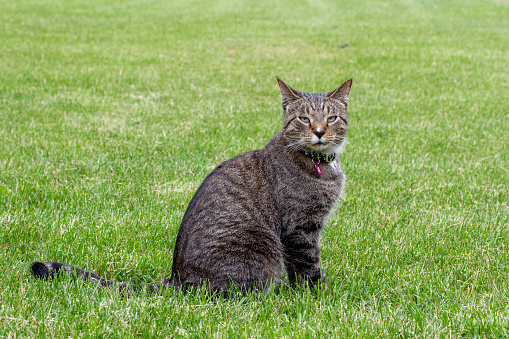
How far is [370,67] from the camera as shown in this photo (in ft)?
39.4

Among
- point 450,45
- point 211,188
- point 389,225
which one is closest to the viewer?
point 211,188

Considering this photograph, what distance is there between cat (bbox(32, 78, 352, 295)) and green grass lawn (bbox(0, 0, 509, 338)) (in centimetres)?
20

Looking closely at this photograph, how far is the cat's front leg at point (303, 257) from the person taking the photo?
368 centimetres

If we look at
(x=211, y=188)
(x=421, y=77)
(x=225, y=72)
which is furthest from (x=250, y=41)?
(x=211, y=188)

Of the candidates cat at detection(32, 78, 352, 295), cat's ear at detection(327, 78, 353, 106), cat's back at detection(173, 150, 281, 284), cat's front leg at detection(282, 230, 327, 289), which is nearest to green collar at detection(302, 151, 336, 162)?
cat at detection(32, 78, 352, 295)

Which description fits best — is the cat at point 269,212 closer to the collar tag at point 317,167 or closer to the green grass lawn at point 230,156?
the collar tag at point 317,167

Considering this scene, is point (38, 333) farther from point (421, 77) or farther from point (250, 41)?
point (250, 41)

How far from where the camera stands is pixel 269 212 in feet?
12.3

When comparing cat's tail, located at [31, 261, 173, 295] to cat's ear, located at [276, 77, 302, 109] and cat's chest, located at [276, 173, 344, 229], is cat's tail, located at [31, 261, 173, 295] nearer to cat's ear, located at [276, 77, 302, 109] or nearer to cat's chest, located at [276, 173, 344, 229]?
cat's chest, located at [276, 173, 344, 229]

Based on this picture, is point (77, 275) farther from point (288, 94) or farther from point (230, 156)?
point (230, 156)

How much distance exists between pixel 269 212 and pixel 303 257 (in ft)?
1.43

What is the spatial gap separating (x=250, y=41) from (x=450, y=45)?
20.4 feet

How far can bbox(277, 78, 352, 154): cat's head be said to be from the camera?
3852 mm

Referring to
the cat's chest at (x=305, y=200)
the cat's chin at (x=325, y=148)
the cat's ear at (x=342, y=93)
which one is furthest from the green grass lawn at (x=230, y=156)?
the cat's ear at (x=342, y=93)
